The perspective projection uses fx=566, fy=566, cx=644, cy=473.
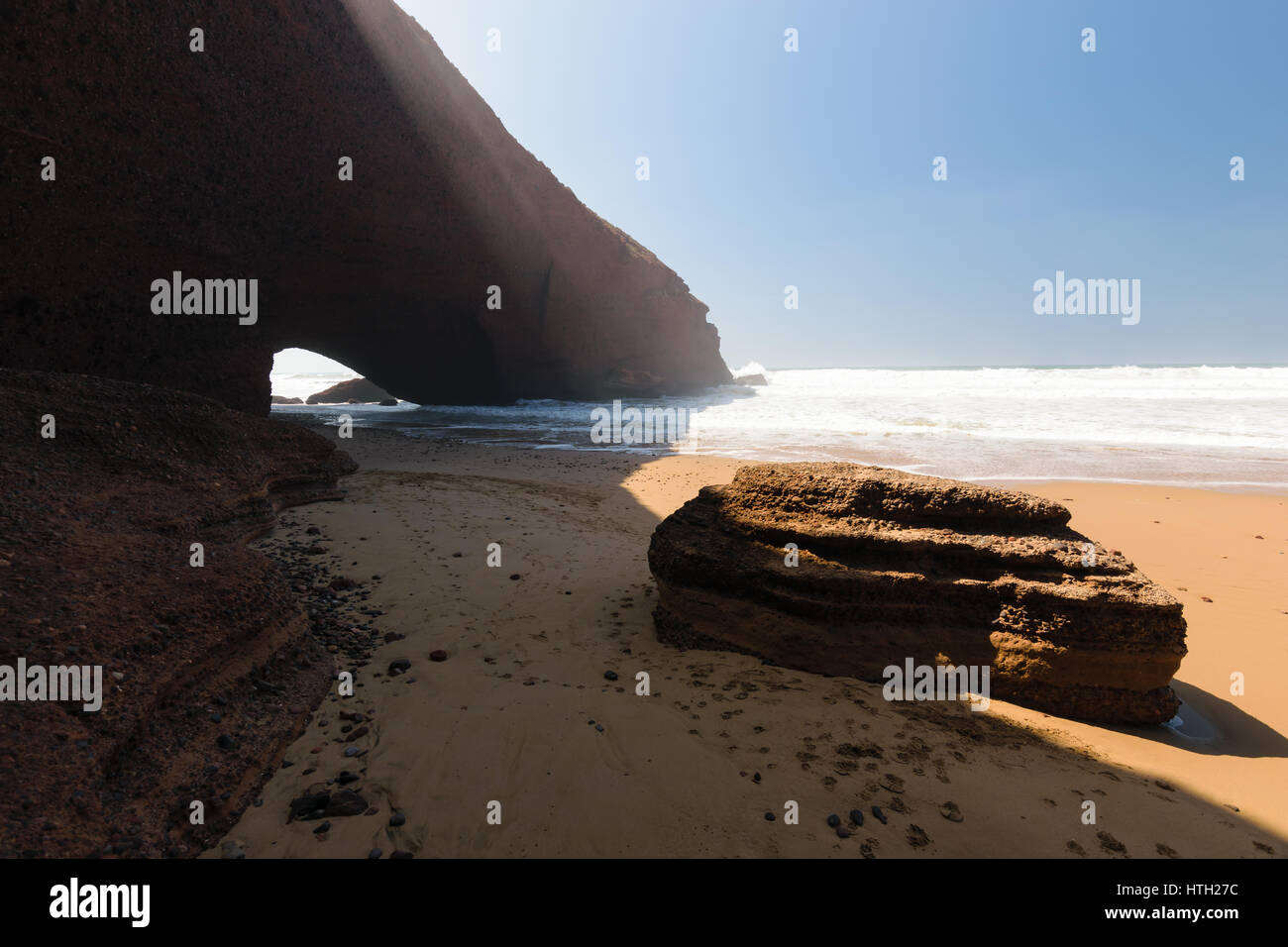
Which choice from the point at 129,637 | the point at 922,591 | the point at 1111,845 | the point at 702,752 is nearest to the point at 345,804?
the point at 129,637

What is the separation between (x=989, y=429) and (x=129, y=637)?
17.8 metres

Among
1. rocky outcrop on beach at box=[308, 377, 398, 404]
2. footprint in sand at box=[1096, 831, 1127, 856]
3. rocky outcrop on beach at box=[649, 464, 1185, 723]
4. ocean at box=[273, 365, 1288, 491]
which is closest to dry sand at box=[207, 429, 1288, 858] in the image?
footprint in sand at box=[1096, 831, 1127, 856]

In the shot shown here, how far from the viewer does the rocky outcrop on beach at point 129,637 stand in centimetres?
193

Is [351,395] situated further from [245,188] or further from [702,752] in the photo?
[702,752]

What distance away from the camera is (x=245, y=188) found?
9695 millimetres

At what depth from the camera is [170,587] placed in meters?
2.91

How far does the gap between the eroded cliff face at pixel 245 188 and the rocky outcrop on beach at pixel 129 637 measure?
449 cm

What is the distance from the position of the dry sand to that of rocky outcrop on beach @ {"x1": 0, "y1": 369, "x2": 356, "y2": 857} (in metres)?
0.25

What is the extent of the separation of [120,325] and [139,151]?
247 centimetres

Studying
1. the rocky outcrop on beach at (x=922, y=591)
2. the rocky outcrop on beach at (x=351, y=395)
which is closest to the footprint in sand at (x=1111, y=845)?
the rocky outcrop on beach at (x=922, y=591)

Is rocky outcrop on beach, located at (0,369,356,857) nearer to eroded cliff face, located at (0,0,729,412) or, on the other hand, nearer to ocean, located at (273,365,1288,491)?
eroded cliff face, located at (0,0,729,412)

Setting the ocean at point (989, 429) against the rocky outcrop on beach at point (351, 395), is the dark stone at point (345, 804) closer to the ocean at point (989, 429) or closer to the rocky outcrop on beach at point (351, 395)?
the ocean at point (989, 429)

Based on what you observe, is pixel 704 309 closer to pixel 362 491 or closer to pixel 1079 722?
pixel 362 491
